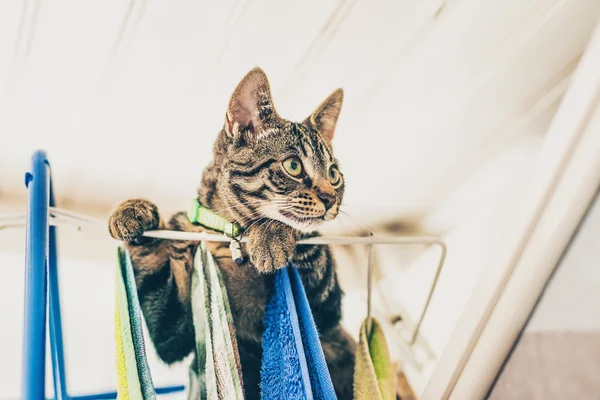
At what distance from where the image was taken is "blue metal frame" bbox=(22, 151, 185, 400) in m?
0.48

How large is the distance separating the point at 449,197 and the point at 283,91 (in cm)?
61

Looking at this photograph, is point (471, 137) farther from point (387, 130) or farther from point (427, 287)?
point (427, 287)

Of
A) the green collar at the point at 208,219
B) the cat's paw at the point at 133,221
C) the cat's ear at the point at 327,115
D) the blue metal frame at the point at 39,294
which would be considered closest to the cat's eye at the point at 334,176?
the cat's ear at the point at 327,115

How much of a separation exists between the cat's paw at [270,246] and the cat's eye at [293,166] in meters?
0.10

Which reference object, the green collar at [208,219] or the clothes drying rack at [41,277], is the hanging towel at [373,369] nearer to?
the clothes drying rack at [41,277]

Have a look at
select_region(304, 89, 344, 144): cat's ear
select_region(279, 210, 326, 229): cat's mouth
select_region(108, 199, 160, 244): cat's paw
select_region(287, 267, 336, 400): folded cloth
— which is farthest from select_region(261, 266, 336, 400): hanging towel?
select_region(304, 89, 344, 144): cat's ear

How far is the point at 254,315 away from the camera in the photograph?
84 cm

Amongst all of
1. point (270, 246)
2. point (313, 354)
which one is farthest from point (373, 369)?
point (270, 246)

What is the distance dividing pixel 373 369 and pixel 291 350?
0.16 metres

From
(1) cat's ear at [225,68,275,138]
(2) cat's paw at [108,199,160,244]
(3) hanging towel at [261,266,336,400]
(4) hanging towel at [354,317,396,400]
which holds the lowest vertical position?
(4) hanging towel at [354,317,396,400]

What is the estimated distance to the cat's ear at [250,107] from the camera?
771 millimetres

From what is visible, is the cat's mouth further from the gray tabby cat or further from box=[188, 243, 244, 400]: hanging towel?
box=[188, 243, 244, 400]: hanging towel

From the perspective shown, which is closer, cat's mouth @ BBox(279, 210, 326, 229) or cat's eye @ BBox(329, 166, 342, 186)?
cat's mouth @ BBox(279, 210, 326, 229)

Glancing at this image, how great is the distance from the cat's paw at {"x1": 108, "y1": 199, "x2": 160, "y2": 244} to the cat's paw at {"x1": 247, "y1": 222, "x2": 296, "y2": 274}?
17 cm
